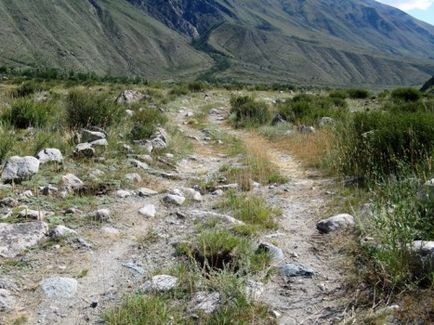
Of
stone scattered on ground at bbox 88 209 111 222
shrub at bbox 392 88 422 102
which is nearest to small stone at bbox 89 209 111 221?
stone scattered on ground at bbox 88 209 111 222

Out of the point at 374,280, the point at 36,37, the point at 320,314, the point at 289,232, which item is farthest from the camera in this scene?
the point at 36,37

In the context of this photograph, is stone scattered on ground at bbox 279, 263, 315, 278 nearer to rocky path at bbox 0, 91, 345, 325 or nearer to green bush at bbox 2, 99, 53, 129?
rocky path at bbox 0, 91, 345, 325

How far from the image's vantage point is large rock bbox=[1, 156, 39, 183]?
21.7 ft

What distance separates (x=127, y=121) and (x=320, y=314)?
9667mm

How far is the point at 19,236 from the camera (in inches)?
192

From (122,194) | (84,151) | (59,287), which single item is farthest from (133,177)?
(59,287)

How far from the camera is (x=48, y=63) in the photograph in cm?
16012

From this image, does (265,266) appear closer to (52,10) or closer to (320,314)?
(320,314)

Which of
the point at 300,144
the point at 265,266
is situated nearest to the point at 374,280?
the point at 265,266

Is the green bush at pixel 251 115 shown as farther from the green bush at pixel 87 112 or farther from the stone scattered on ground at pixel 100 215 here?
the stone scattered on ground at pixel 100 215

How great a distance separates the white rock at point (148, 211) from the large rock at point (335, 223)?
2121mm

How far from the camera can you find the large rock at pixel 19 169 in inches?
261

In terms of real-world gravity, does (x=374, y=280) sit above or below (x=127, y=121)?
above

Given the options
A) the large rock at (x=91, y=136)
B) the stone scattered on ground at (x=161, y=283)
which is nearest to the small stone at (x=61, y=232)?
the stone scattered on ground at (x=161, y=283)
